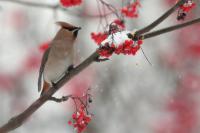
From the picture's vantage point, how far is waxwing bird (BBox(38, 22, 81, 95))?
4160 millimetres

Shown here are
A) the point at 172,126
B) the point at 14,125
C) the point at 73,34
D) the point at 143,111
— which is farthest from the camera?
the point at 143,111

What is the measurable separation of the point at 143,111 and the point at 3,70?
106 inches

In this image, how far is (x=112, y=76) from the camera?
1009cm

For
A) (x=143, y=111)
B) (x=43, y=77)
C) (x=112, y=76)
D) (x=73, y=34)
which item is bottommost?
(x=143, y=111)

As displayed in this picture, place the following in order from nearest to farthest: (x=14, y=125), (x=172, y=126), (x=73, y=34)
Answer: (x=14, y=125) < (x=73, y=34) < (x=172, y=126)

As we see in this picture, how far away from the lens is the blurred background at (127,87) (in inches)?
377

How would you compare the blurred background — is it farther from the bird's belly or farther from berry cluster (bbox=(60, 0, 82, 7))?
berry cluster (bbox=(60, 0, 82, 7))

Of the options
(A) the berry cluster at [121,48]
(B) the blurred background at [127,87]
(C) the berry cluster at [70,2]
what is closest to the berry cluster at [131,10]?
(C) the berry cluster at [70,2]

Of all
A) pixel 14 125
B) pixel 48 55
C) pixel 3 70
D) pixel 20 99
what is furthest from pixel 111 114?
pixel 14 125

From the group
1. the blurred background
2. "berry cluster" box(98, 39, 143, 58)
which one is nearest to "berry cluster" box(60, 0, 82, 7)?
"berry cluster" box(98, 39, 143, 58)

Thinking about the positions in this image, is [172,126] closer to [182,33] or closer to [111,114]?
[111,114]

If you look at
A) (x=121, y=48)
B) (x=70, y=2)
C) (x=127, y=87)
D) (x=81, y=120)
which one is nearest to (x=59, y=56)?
(x=70, y=2)

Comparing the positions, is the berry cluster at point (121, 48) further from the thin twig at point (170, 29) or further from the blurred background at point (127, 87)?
the blurred background at point (127, 87)

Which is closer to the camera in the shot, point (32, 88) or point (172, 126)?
point (172, 126)
